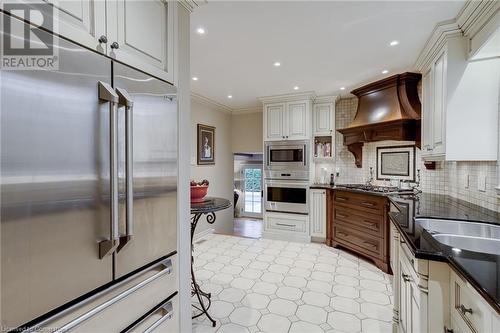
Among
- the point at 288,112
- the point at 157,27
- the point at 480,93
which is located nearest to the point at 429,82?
the point at 480,93

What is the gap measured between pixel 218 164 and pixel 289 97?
6.30 ft

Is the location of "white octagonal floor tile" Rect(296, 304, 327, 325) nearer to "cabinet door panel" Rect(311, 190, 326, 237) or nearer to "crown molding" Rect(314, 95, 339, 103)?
"cabinet door panel" Rect(311, 190, 326, 237)

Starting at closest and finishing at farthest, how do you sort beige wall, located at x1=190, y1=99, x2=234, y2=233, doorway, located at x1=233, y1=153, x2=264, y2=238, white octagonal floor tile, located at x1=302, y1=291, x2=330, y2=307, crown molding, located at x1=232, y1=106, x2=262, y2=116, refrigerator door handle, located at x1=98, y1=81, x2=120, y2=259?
1. refrigerator door handle, located at x1=98, y1=81, x2=120, y2=259
2. white octagonal floor tile, located at x1=302, y1=291, x2=330, y2=307
3. beige wall, located at x1=190, y1=99, x2=234, y2=233
4. crown molding, located at x1=232, y1=106, x2=262, y2=116
5. doorway, located at x1=233, y1=153, x2=264, y2=238

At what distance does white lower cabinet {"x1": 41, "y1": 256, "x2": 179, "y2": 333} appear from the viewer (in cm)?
92

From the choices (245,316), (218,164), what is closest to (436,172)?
A: (245,316)

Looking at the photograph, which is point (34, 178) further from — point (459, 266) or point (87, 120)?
point (459, 266)

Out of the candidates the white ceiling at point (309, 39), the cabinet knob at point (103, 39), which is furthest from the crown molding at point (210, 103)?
the cabinet knob at point (103, 39)

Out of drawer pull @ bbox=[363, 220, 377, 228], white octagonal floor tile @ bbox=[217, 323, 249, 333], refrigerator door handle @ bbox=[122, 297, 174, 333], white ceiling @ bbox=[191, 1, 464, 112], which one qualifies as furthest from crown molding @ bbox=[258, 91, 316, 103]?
refrigerator door handle @ bbox=[122, 297, 174, 333]

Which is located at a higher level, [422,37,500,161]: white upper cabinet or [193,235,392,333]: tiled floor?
[422,37,500,161]: white upper cabinet

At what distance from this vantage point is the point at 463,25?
1964 mm

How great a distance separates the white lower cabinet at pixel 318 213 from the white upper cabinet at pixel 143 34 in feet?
10.8

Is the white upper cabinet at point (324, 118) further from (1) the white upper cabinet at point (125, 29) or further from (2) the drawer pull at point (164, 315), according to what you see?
(2) the drawer pull at point (164, 315)

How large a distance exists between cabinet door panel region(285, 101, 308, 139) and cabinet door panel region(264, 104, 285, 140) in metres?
0.13

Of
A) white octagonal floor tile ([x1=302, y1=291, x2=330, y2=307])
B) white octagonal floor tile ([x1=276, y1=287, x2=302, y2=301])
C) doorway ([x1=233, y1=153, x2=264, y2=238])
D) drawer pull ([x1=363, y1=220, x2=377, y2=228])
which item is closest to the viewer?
white octagonal floor tile ([x1=302, y1=291, x2=330, y2=307])
